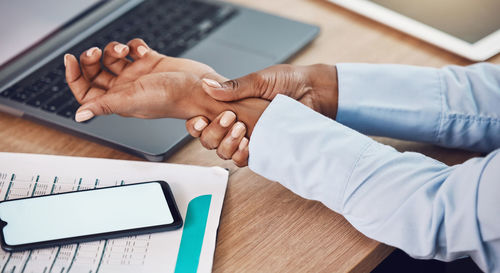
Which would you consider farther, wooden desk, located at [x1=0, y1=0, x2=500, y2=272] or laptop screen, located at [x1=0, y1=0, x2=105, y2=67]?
laptop screen, located at [x1=0, y1=0, x2=105, y2=67]

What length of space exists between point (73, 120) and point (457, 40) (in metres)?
0.64

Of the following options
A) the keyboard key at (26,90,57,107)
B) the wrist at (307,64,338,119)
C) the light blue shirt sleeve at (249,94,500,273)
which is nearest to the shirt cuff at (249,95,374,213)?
the light blue shirt sleeve at (249,94,500,273)

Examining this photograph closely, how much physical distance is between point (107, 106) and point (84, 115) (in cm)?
3

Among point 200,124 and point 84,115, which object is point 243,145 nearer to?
point 200,124

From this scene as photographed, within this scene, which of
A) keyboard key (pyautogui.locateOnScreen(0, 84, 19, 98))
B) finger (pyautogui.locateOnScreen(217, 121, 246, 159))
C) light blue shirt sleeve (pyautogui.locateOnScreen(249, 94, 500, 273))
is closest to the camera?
light blue shirt sleeve (pyautogui.locateOnScreen(249, 94, 500, 273))

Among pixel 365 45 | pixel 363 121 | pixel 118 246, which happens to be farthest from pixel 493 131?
pixel 118 246

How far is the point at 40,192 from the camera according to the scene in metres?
0.67

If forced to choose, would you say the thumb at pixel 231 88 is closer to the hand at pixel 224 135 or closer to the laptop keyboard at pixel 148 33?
the hand at pixel 224 135

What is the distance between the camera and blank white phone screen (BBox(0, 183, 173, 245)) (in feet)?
1.99

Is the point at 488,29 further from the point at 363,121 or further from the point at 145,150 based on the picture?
the point at 145,150

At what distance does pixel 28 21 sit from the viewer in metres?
0.86

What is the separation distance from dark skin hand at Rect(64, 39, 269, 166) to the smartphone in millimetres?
131

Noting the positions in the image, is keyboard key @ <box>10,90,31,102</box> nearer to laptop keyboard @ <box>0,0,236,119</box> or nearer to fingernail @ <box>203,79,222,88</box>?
laptop keyboard @ <box>0,0,236,119</box>

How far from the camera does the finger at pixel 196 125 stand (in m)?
0.74
